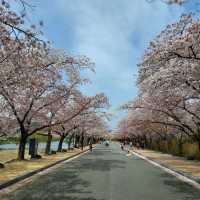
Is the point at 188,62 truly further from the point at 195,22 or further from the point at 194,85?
the point at 194,85

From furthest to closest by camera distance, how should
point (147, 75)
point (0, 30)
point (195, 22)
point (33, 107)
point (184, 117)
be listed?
point (184, 117) < point (33, 107) < point (147, 75) < point (195, 22) < point (0, 30)

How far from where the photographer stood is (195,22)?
14.9m

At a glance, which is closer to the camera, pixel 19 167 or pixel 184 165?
pixel 19 167

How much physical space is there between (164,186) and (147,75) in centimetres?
522

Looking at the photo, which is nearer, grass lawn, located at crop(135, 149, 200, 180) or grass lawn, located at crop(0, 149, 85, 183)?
grass lawn, located at crop(0, 149, 85, 183)

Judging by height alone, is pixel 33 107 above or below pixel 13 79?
above

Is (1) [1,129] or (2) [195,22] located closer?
(2) [195,22]

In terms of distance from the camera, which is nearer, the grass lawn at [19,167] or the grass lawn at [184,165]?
the grass lawn at [19,167]

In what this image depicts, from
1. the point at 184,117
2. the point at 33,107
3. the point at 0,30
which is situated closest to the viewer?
the point at 0,30

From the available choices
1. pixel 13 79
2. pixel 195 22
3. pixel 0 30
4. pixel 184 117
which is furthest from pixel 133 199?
pixel 184 117

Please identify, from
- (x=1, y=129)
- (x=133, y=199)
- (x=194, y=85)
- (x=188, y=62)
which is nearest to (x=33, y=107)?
(x=1, y=129)

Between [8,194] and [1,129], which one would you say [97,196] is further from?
[1,129]

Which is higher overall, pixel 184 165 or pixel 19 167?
pixel 184 165

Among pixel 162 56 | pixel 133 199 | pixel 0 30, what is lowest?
pixel 133 199
